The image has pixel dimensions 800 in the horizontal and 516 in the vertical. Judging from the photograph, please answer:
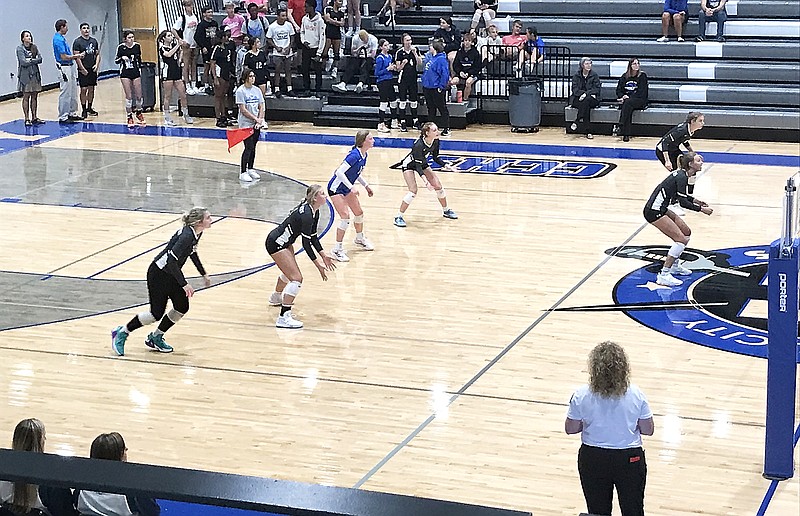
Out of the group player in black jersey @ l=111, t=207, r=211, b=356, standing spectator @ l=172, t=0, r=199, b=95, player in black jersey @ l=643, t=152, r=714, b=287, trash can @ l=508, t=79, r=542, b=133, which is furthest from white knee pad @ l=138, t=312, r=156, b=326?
standing spectator @ l=172, t=0, r=199, b=95

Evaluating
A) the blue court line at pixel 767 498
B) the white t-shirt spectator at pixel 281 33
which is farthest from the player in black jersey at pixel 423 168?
the white t-shirt spectator at pixel 281 33

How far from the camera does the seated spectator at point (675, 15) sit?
79.2ft

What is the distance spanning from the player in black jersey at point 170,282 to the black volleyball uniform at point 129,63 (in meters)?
15.0

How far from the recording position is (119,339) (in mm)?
11094

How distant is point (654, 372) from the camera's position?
34.1ft

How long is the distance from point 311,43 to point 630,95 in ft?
23.5

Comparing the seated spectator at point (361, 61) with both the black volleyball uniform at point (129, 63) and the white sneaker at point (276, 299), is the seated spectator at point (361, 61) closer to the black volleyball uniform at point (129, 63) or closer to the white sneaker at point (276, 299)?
the black volleyball uniform at point (129, 63)

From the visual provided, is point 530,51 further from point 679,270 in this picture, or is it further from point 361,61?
point 679,270

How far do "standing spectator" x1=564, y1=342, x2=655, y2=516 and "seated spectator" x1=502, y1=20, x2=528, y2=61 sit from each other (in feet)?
60.2

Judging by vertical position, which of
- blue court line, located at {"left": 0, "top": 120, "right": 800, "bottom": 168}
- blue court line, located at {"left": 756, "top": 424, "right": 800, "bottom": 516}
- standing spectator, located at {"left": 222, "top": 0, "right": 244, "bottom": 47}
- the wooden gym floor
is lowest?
blue court line, located at {"left": 756, "top": 424, "right": 800, "bottom": 516}

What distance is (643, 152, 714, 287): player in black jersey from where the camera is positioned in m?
12.8

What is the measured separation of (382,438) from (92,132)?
685 inches

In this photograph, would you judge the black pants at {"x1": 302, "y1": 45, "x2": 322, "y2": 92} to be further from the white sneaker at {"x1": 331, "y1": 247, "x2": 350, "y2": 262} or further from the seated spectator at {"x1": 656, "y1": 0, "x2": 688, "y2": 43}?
the white sneaker at {"x1": 331, "y1": 247, "x2": 350, "y2": 262}

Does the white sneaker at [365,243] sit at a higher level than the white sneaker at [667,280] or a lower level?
higher
